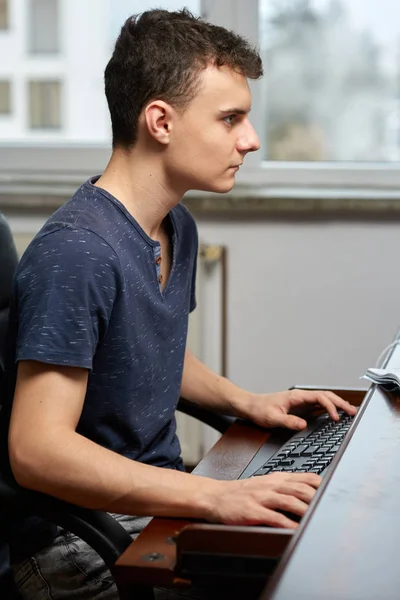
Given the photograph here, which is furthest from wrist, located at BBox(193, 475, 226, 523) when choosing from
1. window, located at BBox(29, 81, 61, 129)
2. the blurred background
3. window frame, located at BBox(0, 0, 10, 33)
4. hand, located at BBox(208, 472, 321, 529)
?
window frame, located at BBox(0, 0, 10, 33)

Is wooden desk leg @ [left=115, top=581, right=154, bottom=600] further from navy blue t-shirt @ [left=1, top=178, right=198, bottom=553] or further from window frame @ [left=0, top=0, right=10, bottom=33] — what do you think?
window frame @ [left=0, top=0, right=10, bottom=33]

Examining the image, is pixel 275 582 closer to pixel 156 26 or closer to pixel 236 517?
pixel 236 517

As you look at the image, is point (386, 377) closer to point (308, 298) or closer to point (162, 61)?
point (162, 61)

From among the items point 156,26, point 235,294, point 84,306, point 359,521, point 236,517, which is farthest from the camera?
point 235,294

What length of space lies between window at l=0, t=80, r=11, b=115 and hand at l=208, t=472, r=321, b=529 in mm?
2030

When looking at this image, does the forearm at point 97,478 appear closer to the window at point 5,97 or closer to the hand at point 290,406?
the hand at point 290,406

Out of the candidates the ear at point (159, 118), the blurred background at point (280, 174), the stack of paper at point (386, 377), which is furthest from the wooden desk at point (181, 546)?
the blurred background at point (280, 174)

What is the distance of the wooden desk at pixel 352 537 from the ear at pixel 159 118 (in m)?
0.52

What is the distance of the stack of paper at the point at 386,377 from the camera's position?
4.56ft

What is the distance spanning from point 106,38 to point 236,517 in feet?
6.69

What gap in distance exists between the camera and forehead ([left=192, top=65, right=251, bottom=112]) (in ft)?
4.47

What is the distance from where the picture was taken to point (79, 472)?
1.15 m

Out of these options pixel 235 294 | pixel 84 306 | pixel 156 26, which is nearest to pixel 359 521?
pixel 84 306

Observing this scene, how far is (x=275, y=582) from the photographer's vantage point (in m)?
0.74
